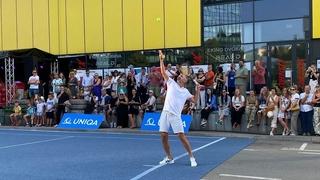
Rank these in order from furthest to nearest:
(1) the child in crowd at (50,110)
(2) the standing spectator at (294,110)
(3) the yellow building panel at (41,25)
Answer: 1. (3) the yellow building panel at (41,25)
2. (1) the child in crowd at (50,110)
3. (2) the standing spectator at (294,110)

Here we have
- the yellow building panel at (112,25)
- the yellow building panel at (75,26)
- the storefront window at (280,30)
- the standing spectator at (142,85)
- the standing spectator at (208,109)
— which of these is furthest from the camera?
the yellow building panel at (75,26)

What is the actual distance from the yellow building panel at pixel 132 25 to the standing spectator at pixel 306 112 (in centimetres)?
1077

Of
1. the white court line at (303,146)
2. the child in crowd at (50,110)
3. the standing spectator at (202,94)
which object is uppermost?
the standing spectator at (202,94)

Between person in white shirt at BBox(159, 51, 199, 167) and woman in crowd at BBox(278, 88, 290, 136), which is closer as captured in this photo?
person in white shirt at BBox(159, 51, 199, 167)

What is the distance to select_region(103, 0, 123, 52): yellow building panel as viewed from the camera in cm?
2683

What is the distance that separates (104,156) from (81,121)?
9472mm

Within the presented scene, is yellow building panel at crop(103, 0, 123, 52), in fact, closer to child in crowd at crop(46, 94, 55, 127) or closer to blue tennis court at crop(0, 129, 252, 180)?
child in crowd at crop(46, 94, 55, 127)

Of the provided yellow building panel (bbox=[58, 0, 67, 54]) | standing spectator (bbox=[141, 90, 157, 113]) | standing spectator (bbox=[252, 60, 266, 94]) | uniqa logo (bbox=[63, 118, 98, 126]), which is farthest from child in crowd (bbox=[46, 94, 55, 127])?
standing spectator (bbox=[252, 60, 266, 94])

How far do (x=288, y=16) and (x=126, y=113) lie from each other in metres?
8.21

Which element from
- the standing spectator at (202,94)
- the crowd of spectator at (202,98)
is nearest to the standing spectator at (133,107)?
the crowd of spectator at (202,98)

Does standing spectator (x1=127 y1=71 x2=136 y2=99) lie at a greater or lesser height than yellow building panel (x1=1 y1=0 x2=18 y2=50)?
lesser

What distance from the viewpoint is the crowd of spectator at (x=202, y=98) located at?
17672mm

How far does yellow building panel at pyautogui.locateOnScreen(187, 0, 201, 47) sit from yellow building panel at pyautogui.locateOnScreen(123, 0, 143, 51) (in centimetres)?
274

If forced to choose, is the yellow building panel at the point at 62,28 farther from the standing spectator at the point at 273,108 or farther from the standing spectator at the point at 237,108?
the standing spectator at the point at 273,108
